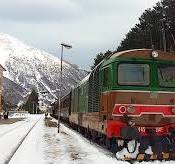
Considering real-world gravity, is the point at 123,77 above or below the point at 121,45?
below

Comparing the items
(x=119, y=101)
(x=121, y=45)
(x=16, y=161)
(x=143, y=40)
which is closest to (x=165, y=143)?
(x=119, y=101)

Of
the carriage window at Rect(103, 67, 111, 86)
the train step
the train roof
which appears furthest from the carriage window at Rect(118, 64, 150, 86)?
the train step

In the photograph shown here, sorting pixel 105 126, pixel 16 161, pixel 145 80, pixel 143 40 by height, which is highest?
pixel 143 40

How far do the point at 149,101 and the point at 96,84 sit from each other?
384 centimetres

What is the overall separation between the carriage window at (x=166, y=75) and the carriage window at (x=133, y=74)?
0.45 meters

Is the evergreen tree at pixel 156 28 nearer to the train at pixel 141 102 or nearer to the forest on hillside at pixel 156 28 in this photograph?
the forest on hillside at pixel 156 28

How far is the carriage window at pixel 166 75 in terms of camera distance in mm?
16719

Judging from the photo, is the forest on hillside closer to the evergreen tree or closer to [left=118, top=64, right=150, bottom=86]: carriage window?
the evergreen tree

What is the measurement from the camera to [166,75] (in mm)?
16828

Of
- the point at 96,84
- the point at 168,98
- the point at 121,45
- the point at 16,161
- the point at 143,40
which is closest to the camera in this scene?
the point at 16,161

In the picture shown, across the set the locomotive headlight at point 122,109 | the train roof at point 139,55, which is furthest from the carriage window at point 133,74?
the locomotive headlight at point 122,109

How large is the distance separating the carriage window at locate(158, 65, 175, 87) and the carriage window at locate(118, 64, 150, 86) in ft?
1.49

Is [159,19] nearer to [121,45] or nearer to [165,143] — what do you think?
[121,45]

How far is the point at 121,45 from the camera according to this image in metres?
74.6
